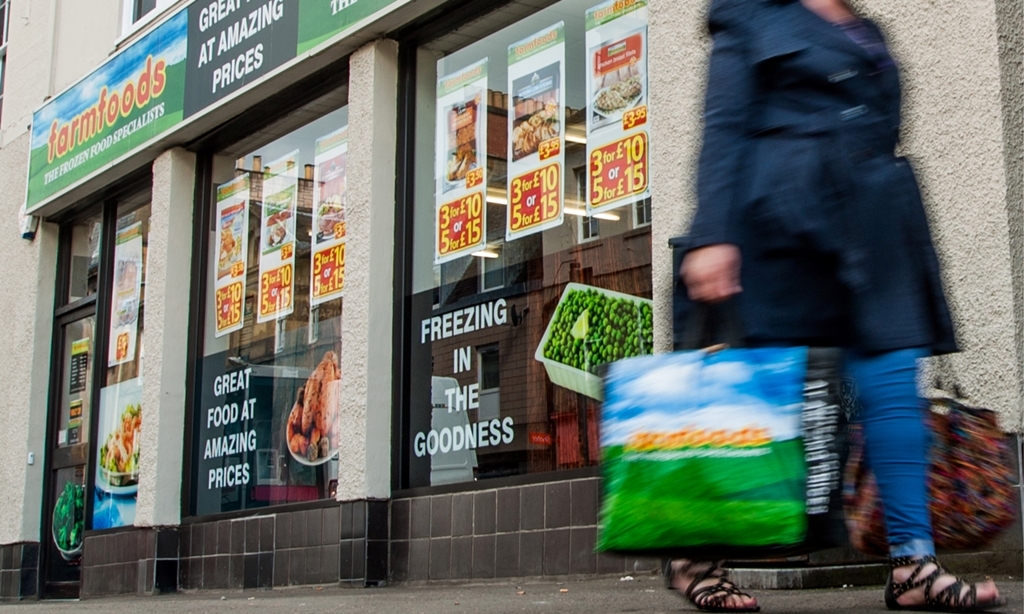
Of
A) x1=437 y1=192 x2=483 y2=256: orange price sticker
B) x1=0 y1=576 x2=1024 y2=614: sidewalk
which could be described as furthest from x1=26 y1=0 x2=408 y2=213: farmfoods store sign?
x1=0 y1=576 x2=1024 y2=614: sidewalk

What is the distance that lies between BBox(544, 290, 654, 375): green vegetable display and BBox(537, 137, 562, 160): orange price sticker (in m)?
0.74

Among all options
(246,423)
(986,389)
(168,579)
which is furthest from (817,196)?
(168,579)

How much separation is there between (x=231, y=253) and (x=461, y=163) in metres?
2.75

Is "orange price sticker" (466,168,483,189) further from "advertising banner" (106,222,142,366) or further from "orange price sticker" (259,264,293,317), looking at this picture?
"advertising banner" (106,222,142,366)

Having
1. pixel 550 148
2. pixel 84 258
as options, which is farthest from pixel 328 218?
pixel 84 258

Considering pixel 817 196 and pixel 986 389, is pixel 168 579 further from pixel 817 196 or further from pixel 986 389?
pixel 817 196

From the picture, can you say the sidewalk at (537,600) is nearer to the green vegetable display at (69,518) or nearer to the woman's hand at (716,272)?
the woman's hand at (716,272)

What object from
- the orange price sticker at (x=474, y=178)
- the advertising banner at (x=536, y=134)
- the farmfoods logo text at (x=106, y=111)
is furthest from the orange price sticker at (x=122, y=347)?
the advertising banner at (x=536, y=134)

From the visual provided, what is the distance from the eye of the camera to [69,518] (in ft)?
37.1

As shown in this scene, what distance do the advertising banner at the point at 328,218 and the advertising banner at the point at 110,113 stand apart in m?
1.52

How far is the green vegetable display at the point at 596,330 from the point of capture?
6340 mm

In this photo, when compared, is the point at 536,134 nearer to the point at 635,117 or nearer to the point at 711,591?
the point at 635,117

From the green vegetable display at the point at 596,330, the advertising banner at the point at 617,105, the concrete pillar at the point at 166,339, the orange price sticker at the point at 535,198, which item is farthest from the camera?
the concrete pillar at the point at 166,339

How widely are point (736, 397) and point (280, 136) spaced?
270 inches
